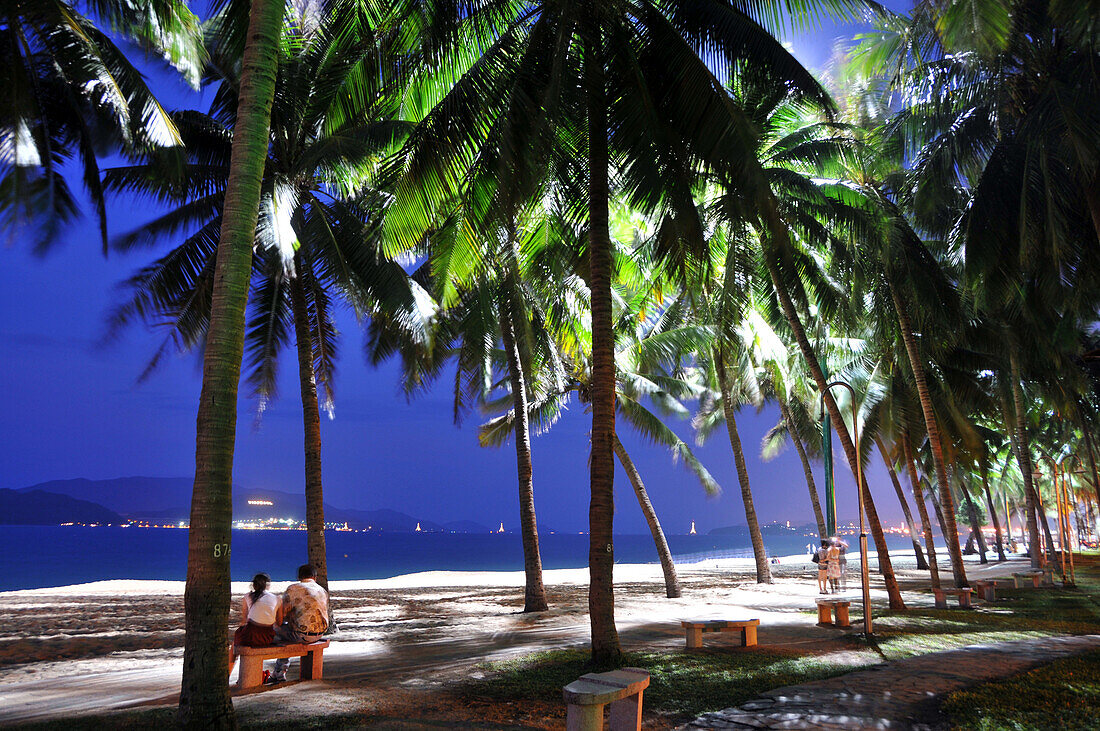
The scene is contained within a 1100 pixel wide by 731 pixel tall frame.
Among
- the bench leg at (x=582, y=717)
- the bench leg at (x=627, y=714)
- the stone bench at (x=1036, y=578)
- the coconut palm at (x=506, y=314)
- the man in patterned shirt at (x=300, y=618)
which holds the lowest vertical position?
the stone bench at (x=1036, y=578)

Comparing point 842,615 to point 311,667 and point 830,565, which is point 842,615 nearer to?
point 830,565

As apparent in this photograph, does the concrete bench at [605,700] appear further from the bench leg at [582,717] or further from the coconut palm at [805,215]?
the coconut palm at [805,215]

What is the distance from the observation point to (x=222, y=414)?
16.7 feet

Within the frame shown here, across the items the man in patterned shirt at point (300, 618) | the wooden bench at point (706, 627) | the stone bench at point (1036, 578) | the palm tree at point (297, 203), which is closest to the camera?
the man in patterned shirt at point (300, 618)

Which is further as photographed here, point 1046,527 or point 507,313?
point 1046,527

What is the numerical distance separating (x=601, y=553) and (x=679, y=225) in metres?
4.43

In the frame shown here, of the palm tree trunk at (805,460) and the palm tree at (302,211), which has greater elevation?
the palm tree at (302,211)

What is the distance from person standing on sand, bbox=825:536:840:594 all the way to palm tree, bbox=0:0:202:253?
17.0m

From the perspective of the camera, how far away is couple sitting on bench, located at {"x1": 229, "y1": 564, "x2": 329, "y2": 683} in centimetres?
693

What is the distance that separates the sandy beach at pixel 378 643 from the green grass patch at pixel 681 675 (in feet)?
1.31

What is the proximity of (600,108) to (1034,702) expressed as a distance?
783cm

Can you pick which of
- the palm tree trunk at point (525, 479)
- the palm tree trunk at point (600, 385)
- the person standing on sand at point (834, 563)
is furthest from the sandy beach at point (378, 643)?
the palm tree trunk at point (600, 385)

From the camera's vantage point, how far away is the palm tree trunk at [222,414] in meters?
4.73

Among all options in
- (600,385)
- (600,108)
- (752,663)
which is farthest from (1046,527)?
(600,108)
